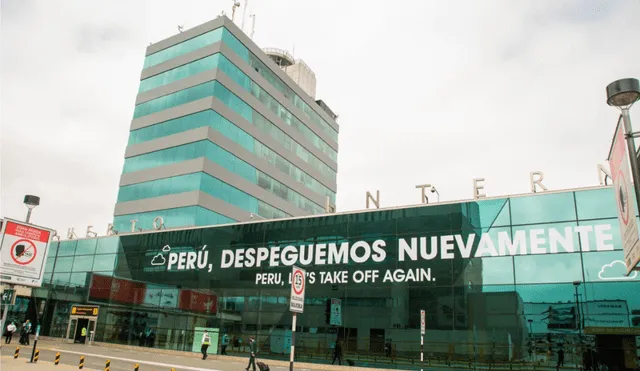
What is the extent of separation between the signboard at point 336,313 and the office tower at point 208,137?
804 inches

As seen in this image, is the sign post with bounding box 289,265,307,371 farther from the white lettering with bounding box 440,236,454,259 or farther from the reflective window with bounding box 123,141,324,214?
the reflective window with bounding box 123,141,324,214

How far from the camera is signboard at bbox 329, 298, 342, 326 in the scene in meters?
32.2

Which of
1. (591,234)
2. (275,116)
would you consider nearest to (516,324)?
(591,234)

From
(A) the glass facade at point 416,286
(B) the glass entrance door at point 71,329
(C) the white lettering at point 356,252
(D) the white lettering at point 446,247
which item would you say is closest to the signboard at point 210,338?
(A) the glass facade at point 416,286

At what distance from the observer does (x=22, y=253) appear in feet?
52.6

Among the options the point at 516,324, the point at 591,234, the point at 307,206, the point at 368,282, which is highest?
the point at 307,206

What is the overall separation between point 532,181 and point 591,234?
4294 millimetres

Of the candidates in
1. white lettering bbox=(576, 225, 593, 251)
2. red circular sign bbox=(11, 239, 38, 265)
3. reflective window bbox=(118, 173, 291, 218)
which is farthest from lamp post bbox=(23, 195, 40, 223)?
reflective window bbox=(118, 173, 291, 218)

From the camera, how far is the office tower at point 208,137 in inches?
2026

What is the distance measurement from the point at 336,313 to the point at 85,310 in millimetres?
24826

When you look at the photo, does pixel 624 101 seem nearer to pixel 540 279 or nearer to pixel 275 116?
pixel 540 279

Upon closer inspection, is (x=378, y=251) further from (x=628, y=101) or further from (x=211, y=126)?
(x=211, y=126)

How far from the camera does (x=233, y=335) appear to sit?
36062 mm

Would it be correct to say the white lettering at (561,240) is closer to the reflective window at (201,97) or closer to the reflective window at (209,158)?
the reflective window at (209,158)
